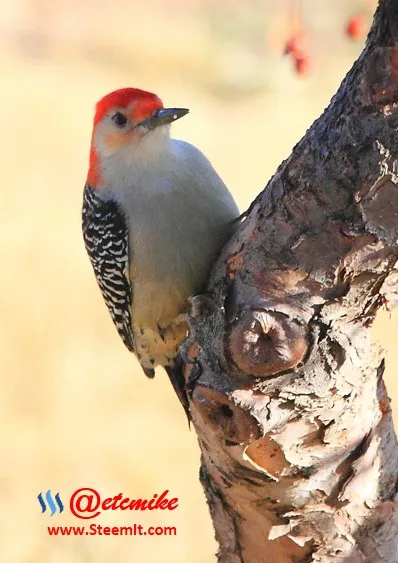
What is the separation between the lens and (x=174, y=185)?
3471 millimetres

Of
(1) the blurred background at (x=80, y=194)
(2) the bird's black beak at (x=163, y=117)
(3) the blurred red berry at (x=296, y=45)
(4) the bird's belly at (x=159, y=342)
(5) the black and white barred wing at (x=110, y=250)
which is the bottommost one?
(4) the bird's belly at (x=159, y=342)


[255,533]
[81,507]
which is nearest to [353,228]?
[255,533]

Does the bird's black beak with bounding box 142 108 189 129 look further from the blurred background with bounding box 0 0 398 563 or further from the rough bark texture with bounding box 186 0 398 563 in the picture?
the rough bark texture with bounding box 186 0 398 563

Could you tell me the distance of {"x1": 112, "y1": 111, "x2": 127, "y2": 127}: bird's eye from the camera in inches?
146

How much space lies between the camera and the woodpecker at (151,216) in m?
3.37

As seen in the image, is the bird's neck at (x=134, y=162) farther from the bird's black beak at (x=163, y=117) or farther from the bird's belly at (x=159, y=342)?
the bird's belly at (x=159, y=342)

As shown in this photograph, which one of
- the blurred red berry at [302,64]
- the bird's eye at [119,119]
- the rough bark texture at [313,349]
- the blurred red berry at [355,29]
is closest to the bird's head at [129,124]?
the bird's eye at [119,119]

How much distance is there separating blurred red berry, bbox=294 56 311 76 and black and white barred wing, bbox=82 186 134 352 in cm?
91

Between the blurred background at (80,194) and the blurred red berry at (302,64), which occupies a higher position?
the blurred background at (80,194)

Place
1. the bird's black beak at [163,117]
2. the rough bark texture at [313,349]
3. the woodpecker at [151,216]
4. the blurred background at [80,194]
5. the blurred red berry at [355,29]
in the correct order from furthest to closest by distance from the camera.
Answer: the blurred background at [80,194] → the blurred red berry at [355,29] → the bird's black beak at [163,117] → the woodpecker at [151,216] → the rough bark texture at [313,349]

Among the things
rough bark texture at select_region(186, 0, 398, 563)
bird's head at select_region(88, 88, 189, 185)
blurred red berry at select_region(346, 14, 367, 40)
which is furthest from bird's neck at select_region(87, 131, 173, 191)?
rough bark texture at select_region(186, 0, 398, 563)

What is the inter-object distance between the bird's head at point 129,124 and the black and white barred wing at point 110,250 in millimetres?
148

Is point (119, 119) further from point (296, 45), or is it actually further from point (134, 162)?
point (296, 45)

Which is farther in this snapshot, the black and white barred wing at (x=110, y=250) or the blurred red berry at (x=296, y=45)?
the black and white barred wing at (x=110, y=250)
